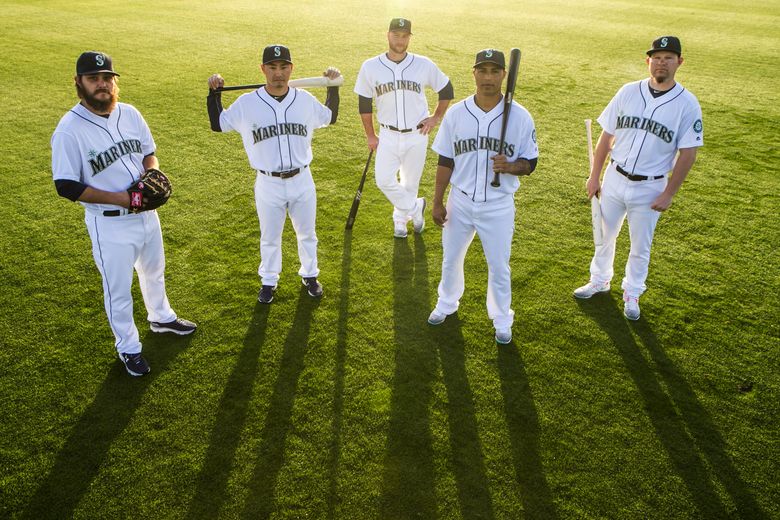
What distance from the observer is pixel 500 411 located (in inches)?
155

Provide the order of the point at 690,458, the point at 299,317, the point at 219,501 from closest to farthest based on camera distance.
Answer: the point at 219,501, the point at 690,458, the point at 299,317

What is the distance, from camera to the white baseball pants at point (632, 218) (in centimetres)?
452

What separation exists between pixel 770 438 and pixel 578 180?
4.45m

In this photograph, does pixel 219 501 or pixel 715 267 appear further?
pixel 715 267

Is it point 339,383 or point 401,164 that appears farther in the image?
point 401,164

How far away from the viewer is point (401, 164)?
19.3 feet

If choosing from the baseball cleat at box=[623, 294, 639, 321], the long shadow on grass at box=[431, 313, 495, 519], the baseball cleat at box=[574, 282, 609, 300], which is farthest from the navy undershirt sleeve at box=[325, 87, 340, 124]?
the baseball cleat at box=[623, 294, 639, 321]

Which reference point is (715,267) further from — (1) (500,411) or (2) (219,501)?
(2) (219,501)

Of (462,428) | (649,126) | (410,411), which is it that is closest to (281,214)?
(410,411)

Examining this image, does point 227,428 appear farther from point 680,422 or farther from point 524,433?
point 680,422

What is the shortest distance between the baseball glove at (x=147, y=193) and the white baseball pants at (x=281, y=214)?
90 centimetres

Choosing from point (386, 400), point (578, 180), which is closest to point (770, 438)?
point (386, 400)

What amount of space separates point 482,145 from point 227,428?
2.74 metres

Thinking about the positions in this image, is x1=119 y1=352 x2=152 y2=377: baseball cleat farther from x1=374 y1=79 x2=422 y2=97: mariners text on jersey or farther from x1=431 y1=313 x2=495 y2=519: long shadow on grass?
x1=374 y1=79 x2=422 y2=97: mariners text on jersey
